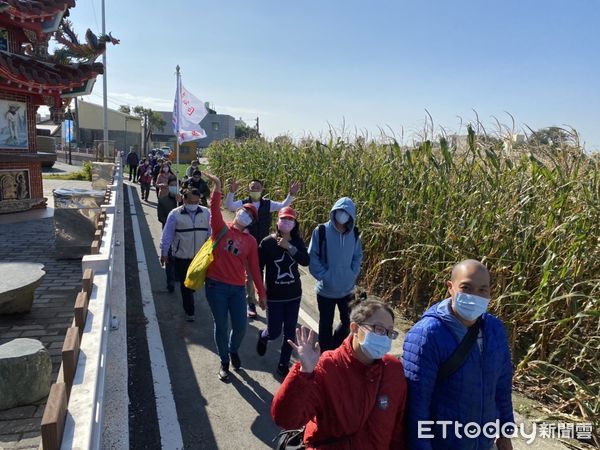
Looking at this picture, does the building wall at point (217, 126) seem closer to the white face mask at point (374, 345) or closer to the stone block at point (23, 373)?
the stone block at point (23, 373)

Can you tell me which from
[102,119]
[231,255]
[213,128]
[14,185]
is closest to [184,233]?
[231,255]

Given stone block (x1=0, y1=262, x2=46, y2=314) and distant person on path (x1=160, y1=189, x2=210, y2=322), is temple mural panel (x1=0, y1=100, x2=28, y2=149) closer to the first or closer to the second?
stone block (x1=0, y1=262, x2=46, y2=314)

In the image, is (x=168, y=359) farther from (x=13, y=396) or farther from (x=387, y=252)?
(x=387, y=252)

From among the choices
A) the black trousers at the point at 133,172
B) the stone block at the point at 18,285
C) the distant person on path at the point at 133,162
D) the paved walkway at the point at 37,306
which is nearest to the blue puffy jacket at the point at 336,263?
the paved walkway at the point at 37,306

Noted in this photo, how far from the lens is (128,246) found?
10.1 meters

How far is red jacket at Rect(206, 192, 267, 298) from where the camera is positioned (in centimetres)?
446

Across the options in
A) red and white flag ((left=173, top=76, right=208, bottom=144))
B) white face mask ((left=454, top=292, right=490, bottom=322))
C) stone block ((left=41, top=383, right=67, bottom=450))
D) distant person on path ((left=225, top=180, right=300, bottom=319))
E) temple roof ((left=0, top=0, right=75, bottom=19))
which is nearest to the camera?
stone block ((left=41, top=383, right=67, bottom=450))

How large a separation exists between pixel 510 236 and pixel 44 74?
1303 centimetres

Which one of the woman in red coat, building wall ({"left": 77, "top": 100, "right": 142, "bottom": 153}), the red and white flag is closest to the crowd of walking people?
the woman in red coat

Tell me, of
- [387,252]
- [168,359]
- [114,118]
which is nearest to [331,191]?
[387,252]

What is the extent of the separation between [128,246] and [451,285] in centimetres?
894

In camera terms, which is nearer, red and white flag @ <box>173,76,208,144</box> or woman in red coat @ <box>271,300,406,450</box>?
woman in red coat @ <box>271,300,406,450</box>

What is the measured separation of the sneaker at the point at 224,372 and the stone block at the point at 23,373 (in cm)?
157

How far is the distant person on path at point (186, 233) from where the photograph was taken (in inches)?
237
